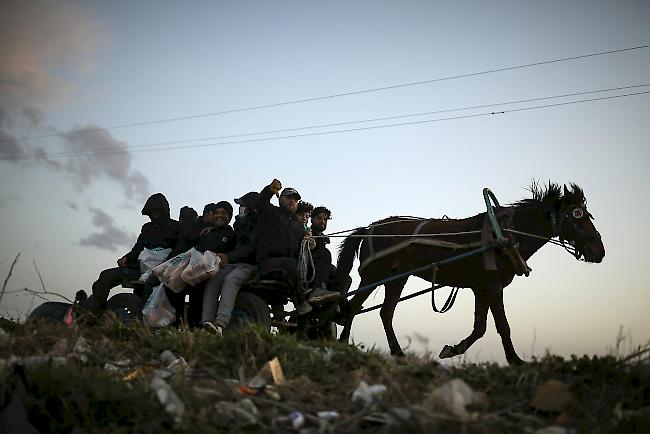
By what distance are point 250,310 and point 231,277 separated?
0.46 meters

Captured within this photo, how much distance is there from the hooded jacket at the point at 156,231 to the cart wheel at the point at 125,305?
0.62 meters

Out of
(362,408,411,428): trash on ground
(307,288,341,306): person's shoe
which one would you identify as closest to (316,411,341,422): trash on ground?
(362,408,411,428): trash on ground

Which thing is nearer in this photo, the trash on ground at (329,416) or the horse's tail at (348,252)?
the trash on ground at (329,416)

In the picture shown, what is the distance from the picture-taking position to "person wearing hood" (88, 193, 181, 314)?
914 centimetres

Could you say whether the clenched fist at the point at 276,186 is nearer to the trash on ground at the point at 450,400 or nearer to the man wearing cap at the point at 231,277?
the man wearing cap at the point at 231,277

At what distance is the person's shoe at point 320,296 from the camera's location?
812cm

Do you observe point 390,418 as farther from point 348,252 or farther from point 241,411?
point 348,252

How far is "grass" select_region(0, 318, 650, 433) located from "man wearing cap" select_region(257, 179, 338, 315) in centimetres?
172

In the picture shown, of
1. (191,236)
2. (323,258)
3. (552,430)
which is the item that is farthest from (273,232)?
(552,430)

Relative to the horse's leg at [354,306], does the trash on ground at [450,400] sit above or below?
below

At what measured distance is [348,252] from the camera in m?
10.2

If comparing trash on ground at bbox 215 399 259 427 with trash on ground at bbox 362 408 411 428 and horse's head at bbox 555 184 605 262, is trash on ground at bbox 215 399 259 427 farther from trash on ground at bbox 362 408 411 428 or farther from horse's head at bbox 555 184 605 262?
horse's head at bbox 555 184 605 262

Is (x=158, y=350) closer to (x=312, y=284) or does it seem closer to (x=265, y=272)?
(x=265, y=272)

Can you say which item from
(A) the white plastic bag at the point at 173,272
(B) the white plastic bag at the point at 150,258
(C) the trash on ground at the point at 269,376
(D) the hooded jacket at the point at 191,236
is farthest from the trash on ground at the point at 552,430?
(B) the white plastic bag at the point at 150,258
